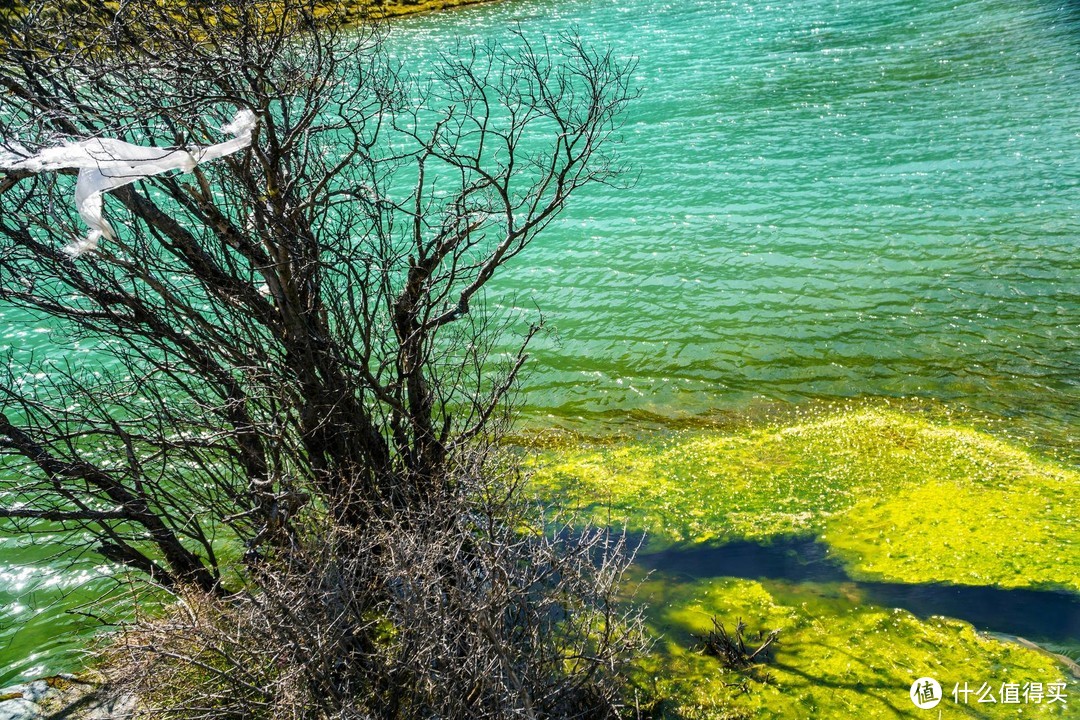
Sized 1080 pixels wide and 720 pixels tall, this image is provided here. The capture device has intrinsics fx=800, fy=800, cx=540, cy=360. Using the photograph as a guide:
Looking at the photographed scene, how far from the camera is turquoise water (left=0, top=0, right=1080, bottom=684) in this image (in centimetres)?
1009

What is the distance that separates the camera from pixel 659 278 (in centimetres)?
1336

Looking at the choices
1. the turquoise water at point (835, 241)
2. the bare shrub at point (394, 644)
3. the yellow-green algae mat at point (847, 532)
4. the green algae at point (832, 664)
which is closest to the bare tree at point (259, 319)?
the bare shrub at point (394, 644)

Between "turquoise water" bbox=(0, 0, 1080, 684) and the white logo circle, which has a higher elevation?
"turquoise water" bbox=(0, 0, 1080, 684)

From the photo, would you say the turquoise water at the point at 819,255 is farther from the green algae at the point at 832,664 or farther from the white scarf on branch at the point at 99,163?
the white scarf on branch at the point at 99,163

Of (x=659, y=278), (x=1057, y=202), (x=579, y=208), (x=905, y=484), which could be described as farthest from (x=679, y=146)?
(x=905, y=484)

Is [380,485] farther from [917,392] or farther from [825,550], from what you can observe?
[917,392]

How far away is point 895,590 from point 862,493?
138 centimetres

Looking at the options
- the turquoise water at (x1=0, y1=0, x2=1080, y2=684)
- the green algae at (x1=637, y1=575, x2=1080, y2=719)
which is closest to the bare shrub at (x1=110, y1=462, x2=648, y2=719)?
the green algae at (x1=637, y1=575, x2=1080, y2=719)

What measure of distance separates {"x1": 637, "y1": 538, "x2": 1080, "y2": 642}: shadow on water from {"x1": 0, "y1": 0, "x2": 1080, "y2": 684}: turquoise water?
251 centimetres

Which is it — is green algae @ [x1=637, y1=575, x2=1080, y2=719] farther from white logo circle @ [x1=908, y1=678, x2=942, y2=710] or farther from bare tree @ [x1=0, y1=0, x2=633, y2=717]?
bare tree @ [x1=0, y1=0, x2=633, y2=717]

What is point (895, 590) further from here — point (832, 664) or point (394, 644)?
point (394, 644)

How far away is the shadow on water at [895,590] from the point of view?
6.54 meters

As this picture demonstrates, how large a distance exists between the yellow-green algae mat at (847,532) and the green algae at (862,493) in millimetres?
17

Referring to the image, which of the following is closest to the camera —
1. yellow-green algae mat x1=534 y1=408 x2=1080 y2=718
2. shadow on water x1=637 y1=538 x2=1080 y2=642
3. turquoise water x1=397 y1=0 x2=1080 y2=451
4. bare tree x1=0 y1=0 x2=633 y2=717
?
bare tree x1=0 y1=0 x2=633 y2=717
